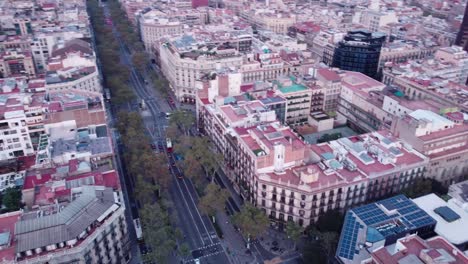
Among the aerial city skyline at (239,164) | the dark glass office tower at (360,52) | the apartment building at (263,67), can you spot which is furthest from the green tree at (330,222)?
the dark glass office tower at (360,52)

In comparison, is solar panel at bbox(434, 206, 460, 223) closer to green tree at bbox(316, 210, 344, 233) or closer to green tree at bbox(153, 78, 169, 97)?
green tree at bbox(316, 210, 344, 233)

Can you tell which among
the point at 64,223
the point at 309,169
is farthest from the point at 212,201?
the point at 64,223

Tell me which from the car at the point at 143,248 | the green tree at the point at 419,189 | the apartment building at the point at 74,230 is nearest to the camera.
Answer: the apartment building at the point at 74,230

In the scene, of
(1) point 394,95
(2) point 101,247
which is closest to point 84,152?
(2) point 101,247

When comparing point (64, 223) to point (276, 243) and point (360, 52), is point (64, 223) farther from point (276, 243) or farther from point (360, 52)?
point (360, 52)

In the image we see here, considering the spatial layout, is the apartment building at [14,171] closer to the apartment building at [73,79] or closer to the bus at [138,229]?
the bus at [138,229]

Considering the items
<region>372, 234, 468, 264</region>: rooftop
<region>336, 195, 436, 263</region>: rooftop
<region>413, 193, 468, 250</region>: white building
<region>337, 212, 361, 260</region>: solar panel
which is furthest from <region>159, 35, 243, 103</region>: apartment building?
<region>372, 234, 468, 264</region>: rooftop

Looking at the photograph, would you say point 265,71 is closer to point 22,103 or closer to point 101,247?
point 22,103
